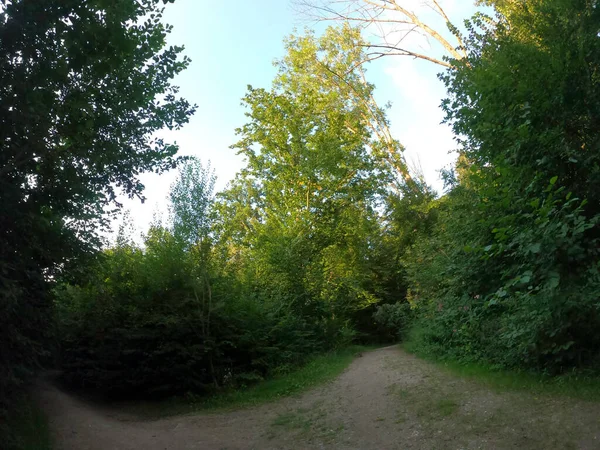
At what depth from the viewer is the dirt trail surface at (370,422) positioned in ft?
18.9

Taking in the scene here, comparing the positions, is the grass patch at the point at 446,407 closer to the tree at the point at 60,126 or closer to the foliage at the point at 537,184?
the foliage at the point at 537,184

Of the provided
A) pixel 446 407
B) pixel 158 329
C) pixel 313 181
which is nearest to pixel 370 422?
pixel 446 407

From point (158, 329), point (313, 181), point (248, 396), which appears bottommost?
point (248, 396)

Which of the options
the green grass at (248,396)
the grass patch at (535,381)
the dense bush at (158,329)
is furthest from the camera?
the dense bush at (158,329)

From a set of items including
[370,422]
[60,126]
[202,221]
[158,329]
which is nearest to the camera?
[60,126]

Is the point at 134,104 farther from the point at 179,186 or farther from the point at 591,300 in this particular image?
the point at 591,300

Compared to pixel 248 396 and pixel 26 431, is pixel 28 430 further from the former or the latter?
pixel 248 396

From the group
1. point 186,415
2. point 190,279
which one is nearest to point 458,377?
point 186,415

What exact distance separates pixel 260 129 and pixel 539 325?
789 inches

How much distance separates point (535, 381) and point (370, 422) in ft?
9.23

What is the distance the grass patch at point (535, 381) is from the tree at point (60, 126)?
720 centimetres

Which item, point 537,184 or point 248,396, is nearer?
point 537,184

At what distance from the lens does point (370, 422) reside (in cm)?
774

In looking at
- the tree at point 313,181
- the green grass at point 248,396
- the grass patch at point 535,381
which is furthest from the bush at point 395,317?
the grass patch at point 535,381
